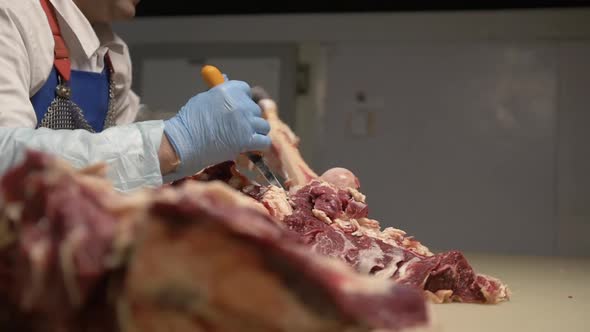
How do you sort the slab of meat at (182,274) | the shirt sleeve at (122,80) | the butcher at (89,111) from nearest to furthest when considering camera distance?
the slab of meat at (182,274)
the butcher at (89,111)
the shirt sleeve at (122,80)

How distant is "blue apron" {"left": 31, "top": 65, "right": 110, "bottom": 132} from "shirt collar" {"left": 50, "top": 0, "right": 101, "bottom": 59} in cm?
9

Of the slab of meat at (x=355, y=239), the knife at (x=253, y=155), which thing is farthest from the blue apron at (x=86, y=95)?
the slab of meat at (x=355, y=239)

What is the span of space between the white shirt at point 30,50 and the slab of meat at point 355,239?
478 mm

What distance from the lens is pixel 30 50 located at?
180 centimetres

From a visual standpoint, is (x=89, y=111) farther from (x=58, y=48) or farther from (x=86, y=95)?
(x=58, y=48)

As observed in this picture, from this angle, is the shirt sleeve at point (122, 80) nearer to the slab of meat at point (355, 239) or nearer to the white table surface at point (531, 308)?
the slab of meat at point (355, 239)

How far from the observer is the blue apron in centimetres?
191

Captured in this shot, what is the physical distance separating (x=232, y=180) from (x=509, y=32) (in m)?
3.15

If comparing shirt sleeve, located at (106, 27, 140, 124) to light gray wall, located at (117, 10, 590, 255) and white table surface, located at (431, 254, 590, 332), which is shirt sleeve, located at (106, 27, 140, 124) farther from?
light gray wall, located at (117, 10, 590, 255)

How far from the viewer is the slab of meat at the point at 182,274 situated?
1.87 feet

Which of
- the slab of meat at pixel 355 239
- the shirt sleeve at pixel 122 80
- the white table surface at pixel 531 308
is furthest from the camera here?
the shirt sleeve at pixel 122 80

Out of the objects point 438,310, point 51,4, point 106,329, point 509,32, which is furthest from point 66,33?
point 509,32

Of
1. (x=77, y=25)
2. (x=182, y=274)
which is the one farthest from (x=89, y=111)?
(x=182, y=274)

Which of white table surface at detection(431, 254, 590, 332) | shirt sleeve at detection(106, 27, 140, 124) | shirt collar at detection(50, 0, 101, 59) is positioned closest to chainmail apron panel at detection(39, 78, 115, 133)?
shirt collar at detection(50, 0, 101, 59)
